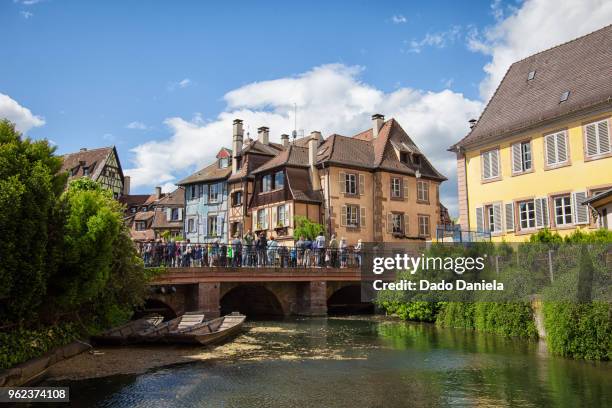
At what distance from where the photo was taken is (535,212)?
2522cm

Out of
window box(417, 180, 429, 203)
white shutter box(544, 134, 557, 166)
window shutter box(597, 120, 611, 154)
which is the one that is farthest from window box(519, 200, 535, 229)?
window box(417, 180, 429, 203)

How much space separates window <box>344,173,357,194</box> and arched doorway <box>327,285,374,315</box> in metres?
7.70

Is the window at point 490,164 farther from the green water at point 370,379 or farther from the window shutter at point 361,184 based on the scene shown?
the window shutter at point 361,184

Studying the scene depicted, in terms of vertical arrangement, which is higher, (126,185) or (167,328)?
(126,185)

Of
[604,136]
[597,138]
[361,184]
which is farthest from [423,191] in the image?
[604,136]

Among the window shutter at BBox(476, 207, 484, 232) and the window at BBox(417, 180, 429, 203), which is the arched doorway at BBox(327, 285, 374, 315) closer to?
the window shutter at BBox(476, 207, 484, 232)

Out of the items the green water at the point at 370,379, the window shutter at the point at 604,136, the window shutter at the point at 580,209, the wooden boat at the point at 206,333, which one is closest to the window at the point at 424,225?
the window shutter at the point at 580,209

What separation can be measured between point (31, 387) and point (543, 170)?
21.2 metres

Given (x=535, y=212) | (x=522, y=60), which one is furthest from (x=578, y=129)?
(x=522, y=60)

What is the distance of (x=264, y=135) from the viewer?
164ft

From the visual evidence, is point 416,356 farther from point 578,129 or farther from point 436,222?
point 436,222

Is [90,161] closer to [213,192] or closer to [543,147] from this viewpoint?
[213,192]

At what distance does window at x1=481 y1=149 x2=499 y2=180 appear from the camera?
2734 centimetres

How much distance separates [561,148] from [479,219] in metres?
5.63
